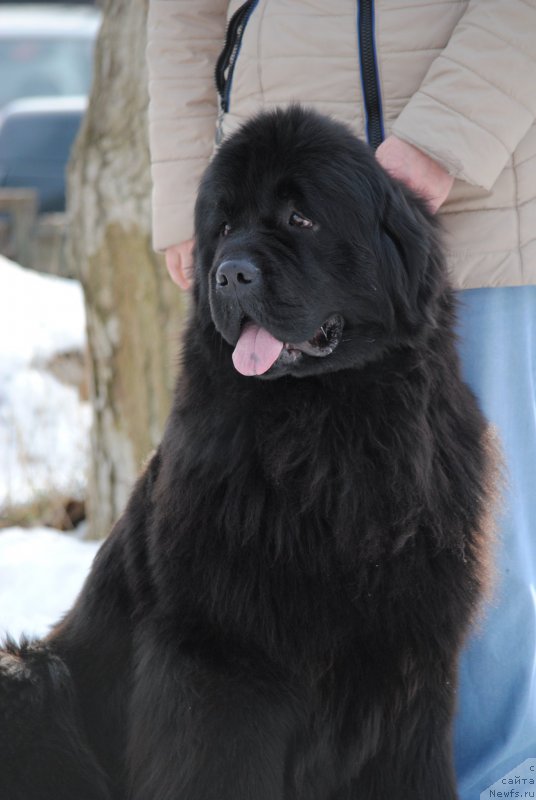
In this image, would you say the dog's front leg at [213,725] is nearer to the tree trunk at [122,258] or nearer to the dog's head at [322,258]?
the dog's head at [322,258]

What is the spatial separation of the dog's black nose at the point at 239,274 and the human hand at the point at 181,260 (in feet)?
1.83

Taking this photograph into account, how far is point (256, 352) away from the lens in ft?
8.00

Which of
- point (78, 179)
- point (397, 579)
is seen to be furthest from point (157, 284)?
point (397, 579)

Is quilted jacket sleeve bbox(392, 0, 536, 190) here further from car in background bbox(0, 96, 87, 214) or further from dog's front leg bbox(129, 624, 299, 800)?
car in background bbox(0, 96, 87, 214)

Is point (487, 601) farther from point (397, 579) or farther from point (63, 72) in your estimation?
point (63, 72)

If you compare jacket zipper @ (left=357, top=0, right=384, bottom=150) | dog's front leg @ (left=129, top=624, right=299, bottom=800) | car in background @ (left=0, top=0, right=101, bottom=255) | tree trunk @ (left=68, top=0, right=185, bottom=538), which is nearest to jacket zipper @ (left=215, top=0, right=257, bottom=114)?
jacket zipper @ (left=357, top=0, right=384, bottom=150)

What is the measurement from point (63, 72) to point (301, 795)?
1632cm

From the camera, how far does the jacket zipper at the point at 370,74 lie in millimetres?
2680

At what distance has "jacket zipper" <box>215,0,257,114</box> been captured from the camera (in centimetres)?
286

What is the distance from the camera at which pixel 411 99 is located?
2.65m

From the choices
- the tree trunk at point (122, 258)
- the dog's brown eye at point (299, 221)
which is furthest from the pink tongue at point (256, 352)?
the tree trunk at point (122, 258)

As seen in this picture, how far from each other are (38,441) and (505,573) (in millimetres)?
4115

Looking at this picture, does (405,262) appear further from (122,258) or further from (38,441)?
(38,441)

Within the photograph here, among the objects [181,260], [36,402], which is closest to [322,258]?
[181,260]
